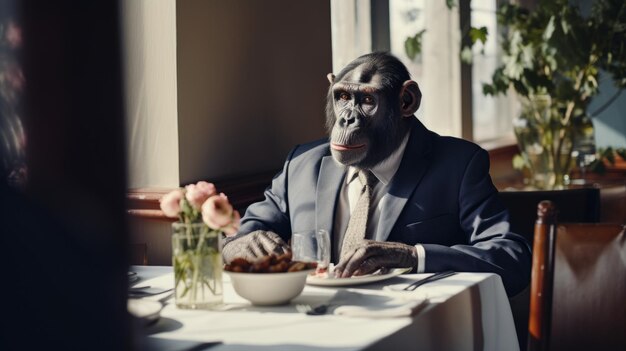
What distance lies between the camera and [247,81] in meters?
3.21

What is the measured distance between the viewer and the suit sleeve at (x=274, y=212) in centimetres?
275

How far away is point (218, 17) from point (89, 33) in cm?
266

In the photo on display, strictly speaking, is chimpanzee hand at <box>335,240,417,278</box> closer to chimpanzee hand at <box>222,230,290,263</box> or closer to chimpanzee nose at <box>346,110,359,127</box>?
chimpanzee hand at <box>222,230,290,263</box>

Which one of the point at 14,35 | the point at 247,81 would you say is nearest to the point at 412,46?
the point at 247,81

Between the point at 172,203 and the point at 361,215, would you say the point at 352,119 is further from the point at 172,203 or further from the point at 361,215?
the point at 172,203

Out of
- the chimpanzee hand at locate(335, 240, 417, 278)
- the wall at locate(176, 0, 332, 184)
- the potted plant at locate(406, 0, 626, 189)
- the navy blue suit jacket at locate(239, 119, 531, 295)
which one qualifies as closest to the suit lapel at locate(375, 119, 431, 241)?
the navy blue suit jacket at locate(239, 119, 531, 295)

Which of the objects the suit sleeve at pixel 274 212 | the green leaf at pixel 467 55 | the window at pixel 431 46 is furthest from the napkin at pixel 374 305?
the green leaf at pixel 467 55

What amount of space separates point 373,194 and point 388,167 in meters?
0.09

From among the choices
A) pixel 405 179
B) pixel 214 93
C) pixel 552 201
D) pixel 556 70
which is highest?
pixel 556 70

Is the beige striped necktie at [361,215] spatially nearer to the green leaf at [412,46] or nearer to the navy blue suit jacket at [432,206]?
the navy blue suit jacket at [432,206]

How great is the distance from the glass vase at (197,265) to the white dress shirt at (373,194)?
0.88 meters

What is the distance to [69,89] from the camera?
1.41 feet

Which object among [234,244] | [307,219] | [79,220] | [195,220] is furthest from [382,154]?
[79,220]

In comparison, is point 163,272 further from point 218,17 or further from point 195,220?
point 218,17
